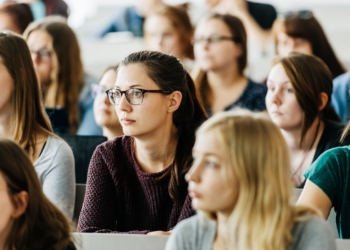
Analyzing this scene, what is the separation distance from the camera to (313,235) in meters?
1.92

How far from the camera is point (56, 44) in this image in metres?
4.69

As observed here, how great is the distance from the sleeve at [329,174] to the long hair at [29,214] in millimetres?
764

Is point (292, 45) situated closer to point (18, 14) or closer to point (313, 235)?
point (18, 14)

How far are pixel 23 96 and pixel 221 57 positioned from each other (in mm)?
1842

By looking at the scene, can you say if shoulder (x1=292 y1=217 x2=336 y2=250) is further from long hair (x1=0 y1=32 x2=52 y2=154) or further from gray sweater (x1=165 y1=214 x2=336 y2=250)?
long hair (x1=0 y1=32 x2=52 y2=154)

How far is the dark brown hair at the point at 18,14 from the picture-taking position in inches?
205

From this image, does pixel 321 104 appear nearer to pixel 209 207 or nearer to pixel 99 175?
pixel 99 175

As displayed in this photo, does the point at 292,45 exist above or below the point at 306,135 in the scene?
above

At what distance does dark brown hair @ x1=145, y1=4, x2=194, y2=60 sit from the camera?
489 centimetres

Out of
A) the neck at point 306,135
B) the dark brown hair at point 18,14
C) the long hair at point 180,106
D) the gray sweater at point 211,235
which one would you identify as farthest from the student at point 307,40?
the gray sweater at point 211,235

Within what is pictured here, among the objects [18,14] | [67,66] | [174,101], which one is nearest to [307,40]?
[67,66]

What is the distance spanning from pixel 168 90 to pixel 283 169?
88 centimetres

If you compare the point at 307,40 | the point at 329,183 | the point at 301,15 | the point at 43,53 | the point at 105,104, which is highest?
the point at 301,15

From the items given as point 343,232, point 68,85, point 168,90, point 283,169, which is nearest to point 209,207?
point 283,169
